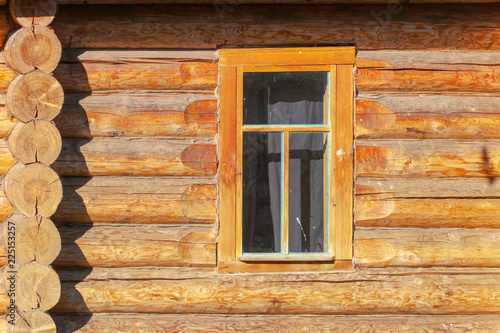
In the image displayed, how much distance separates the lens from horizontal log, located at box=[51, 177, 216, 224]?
3428 millimetres

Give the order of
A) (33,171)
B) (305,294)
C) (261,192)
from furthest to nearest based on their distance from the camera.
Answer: (261,192)
(305,294)
(33,171)

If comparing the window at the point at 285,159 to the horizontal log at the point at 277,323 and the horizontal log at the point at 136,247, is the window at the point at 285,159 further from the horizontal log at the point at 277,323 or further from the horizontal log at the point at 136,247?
the horizontal log at the point at 277,323

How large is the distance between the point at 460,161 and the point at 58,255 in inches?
120

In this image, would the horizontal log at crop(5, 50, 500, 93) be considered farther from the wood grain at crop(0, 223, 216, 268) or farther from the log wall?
the wood grain at crop(0, 223, 216, 268)

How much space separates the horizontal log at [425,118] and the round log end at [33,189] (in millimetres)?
2209

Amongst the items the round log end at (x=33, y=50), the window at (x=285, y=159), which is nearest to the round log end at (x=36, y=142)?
the round log end at (x=33, y=50)

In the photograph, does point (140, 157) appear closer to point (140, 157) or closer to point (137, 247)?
point (140, 157)

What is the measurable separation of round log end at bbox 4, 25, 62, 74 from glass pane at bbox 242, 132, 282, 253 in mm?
1469

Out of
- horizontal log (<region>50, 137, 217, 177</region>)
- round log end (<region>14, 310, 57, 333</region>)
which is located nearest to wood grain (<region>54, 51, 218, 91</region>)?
horizontal log (<region>50, 137, 217, 177</region>)

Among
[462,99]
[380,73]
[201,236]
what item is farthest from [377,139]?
[201,236]

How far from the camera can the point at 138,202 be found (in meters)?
3.43

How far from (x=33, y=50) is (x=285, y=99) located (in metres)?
1.82

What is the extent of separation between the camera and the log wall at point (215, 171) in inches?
134

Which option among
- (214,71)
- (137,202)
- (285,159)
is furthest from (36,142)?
(285,159)
